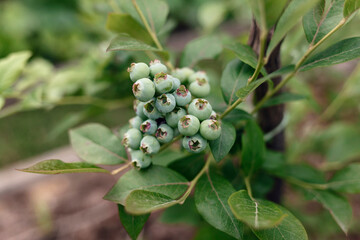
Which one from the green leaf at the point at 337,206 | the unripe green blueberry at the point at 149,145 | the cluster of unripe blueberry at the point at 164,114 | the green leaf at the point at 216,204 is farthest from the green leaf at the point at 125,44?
the green leaf at the point at 337,206

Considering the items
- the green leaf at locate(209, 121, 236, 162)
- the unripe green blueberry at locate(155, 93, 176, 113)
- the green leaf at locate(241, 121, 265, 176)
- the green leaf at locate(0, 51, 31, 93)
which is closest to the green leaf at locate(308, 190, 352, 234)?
the green leaf at locate(241, 121, 265, 176)

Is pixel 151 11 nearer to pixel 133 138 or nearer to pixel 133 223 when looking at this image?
pixel 133 138

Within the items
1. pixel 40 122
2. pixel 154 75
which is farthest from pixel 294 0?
pixel 40 122

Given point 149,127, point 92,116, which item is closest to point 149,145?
point 149,127

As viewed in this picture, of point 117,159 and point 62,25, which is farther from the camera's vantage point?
point 62,25

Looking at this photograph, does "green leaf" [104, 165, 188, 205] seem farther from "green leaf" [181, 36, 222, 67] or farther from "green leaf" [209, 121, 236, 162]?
"green leaf" [181, 36, 222, 67]

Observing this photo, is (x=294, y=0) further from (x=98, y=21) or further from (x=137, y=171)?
(x=98, y=21)

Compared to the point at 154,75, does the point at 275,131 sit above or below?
below
